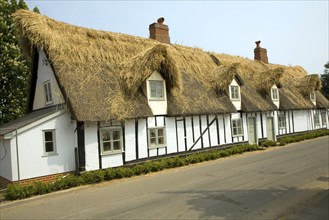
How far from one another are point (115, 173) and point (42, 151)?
10.2 feet

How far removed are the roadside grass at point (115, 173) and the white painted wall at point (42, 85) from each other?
13.1 feet

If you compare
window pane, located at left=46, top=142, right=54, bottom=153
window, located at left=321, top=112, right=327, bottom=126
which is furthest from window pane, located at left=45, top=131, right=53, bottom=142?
window, located at left=321, top=112, right=327, bottom=126

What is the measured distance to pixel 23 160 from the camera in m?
11.7

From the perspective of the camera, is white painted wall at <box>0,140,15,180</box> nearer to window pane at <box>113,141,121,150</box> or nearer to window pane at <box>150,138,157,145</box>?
window pane at <box>113,141,121,150</box>

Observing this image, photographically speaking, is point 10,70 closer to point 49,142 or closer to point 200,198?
point 49,142

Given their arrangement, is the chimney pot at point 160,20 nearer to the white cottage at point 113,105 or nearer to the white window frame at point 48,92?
the white cottage at point 113,105

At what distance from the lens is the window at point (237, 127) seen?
20.2 metres

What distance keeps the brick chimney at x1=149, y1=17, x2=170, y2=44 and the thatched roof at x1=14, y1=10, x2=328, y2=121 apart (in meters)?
1.21

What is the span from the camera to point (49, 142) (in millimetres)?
12469

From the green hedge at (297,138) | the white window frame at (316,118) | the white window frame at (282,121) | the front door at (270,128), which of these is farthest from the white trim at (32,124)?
the white window frame at (316,118)

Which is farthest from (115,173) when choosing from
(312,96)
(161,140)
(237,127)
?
(312,96)

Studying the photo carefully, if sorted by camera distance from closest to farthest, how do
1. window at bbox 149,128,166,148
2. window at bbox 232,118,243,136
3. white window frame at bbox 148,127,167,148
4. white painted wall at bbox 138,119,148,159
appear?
white painted wall at bbox 138,119,148,159, white window frame at bbox 148,127,167,148, window at bbox 149,128,166,148, window at bbox 232,118,243,136

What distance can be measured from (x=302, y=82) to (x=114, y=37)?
2138 cm

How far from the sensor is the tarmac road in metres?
7.01
